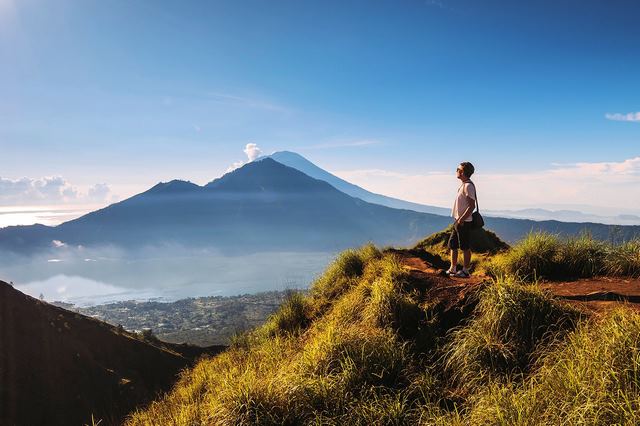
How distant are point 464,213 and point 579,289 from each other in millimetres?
2804

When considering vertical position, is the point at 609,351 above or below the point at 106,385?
above

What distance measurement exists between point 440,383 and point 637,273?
4975 millimetres

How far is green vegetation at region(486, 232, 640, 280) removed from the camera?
7.75 m

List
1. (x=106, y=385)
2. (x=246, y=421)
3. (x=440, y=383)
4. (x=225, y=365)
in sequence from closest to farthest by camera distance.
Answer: (x=246, y=421) → (x=440, y=383) → (x=225, y=365) → (x=106, y=385)

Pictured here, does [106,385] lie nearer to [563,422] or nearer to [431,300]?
[431,300]

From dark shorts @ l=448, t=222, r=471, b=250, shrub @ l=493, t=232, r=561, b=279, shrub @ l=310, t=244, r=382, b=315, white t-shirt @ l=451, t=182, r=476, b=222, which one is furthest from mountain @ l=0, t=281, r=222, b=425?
shrub @ l=493, t=232, r=561, b=279

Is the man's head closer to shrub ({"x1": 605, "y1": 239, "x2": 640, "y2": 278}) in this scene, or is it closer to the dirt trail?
the dirt trail

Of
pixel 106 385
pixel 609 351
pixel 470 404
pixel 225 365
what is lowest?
pixel 106 385

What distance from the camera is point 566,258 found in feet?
26.6

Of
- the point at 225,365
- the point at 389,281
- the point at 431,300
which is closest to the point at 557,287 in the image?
the point at 431,300

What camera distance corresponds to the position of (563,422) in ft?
11.6

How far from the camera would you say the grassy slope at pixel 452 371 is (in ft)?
12.7

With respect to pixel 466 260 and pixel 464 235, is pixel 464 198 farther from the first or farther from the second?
pixel 466 260

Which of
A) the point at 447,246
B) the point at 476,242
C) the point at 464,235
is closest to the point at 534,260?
the point at 464,235
